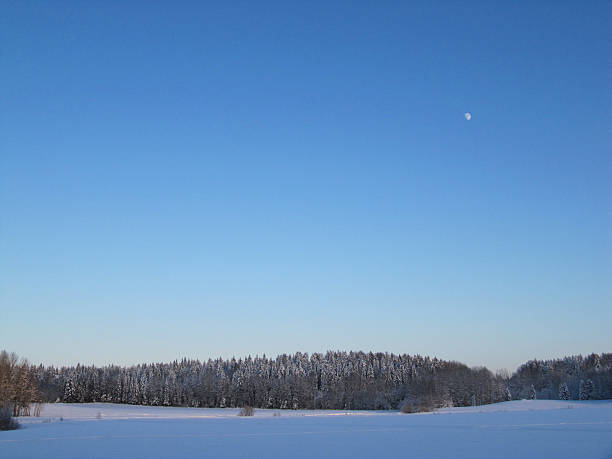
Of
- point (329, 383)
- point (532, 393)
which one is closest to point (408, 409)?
point (532, 393)

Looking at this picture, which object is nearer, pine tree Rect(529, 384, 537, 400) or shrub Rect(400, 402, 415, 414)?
shrub Rect(400, 402, 415, 414)

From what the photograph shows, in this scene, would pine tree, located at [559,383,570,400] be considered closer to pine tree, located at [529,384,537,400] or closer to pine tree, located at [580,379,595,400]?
pine tree, located at [580,379,595,400]

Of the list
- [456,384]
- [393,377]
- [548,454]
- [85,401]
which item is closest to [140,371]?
[85,401]

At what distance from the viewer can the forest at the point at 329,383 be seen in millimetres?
88688

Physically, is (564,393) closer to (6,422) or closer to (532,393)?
(532,393)

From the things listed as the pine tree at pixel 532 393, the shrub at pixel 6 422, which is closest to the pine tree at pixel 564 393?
the pine tree at pixel 532 393

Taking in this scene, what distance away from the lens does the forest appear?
88688mm

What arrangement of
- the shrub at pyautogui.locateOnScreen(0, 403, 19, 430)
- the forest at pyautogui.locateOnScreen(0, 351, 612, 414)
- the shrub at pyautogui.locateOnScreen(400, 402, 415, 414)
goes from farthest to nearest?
the forest at pyautogui.locateOnScreen(0, 351, 612, 414), the shrub at pyautogui.locateOnScreen(400, 402, 415, 414), the shrub at pyautogui.locateOnScreen(0, 403, 19, 430)

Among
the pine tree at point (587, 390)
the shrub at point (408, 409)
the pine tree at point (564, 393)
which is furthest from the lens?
the pine tree at point (564, 393)

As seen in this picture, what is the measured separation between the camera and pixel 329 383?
364 ft

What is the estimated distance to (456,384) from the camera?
8862 cm

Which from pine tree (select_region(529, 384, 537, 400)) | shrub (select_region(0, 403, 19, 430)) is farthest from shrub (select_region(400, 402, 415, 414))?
shrub (select_region(0, 403, 19, 430))

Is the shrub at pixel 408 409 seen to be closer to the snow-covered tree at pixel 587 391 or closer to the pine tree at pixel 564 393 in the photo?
the snow-covered tree at pixel 587 391

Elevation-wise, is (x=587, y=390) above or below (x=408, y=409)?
above
